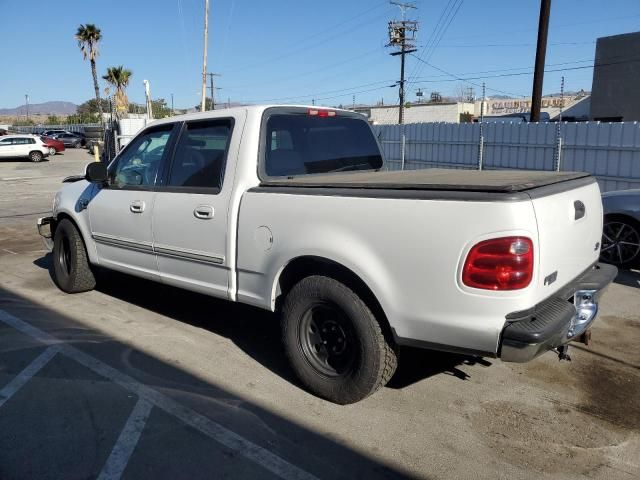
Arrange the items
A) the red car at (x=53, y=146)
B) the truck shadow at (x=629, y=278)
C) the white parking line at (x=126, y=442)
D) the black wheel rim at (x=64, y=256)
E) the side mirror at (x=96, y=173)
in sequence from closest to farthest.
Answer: the white parking line at (x=126, y=442) < the side mirror at (x=96, y=173) < the black wheel rim at (x=64, y=256) < the truck shadow at (x=629, y=278) < the red car at (x=53, y=146)

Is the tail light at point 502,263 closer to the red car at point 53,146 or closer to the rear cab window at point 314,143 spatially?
the rear cab window at point 314,143

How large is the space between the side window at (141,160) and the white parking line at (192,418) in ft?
4.87

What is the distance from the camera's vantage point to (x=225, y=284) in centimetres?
420

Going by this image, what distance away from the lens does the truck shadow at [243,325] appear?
13.7 feet

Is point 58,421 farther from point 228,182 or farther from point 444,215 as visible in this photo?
point 444,215

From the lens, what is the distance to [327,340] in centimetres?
369

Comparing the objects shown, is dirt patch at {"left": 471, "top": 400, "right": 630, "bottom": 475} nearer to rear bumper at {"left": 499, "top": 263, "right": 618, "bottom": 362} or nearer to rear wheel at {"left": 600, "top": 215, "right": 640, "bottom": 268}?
rear bumper at {"left": 499, "top": 263, "right": 618, "bottom": 362}

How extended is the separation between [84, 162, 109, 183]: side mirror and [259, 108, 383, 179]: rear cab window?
6.17 feet

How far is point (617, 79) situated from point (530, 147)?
20.2 metres

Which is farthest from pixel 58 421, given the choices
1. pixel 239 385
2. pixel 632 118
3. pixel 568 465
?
pixel 632 118

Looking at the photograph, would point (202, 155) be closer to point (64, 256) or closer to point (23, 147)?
point (64, 256)

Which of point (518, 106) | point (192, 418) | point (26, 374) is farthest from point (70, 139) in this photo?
point (518, 106)

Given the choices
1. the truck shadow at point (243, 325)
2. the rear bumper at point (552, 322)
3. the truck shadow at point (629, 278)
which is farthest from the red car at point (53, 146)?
the rear bumper at point (552, 322)

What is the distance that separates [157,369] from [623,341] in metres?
3.78
